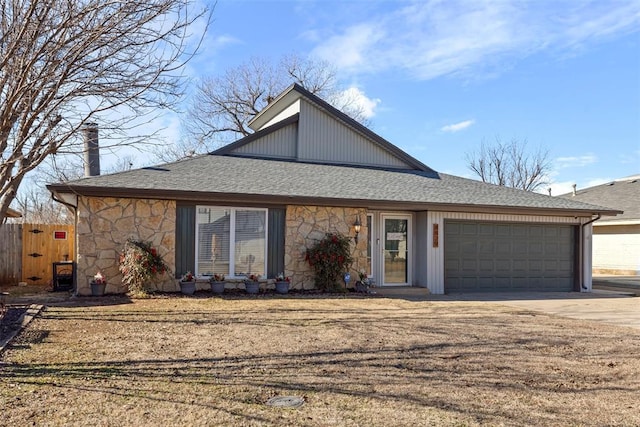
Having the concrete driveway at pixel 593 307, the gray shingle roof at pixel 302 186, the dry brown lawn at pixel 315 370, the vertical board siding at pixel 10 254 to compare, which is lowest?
the concrete driveway at pixel 593 307

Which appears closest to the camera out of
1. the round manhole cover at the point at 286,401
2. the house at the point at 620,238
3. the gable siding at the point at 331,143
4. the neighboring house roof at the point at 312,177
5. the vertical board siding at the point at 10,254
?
the round manhole cover at the point at 286,401

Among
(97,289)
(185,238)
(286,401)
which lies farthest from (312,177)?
(286,401)

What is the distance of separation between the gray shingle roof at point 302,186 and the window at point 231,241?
0.67m

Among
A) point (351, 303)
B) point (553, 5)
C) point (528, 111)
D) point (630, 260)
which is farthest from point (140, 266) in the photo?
point (630, 260)

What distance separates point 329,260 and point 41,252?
8467 millimetres

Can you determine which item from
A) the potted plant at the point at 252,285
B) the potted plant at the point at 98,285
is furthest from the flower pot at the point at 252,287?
the potted plant at the point at 98,285

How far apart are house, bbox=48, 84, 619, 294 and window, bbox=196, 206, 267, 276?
0.08 feet

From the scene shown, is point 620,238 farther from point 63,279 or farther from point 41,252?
point 41,252

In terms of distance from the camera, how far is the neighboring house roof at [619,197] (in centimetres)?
2183

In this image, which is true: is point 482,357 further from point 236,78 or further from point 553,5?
point 236,78

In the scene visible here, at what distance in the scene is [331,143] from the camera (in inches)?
616

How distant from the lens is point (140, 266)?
33.6 feet

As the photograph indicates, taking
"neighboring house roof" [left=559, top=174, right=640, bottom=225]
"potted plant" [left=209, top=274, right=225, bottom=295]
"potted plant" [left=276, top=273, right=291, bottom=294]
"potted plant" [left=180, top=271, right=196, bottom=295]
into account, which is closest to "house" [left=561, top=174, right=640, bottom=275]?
"neighboring house roof" [left=559, top=174, right=640, bottom=225]

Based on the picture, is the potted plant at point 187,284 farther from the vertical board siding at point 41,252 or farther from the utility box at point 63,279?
the vertical board siding at point 41,252
